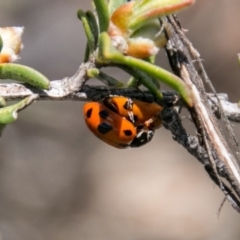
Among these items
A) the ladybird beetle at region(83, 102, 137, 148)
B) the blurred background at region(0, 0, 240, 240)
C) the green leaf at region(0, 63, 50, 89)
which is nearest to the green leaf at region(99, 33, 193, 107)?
the green leaf at region(0, 63, 50, 89)

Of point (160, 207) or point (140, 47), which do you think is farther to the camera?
point (160, 207)

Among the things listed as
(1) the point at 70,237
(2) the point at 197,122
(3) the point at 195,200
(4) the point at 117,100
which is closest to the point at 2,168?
(1) the point at 70,237

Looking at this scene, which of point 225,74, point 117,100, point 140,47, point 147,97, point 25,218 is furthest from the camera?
point 225,74

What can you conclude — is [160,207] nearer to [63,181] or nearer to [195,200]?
[195,200]

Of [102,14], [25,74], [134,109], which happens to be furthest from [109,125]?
[102,14]

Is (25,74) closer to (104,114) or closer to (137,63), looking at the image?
(137,63)

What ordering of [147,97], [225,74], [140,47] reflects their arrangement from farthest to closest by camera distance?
[225,74]
[147,97]
[140,47]
